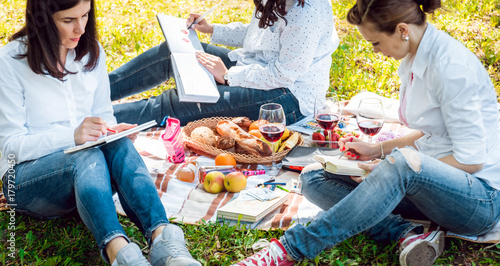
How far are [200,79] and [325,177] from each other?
4.79ft

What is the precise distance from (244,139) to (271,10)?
918mm

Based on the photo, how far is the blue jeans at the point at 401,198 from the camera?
89.9 inches

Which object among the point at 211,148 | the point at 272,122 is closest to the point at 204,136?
the point at 211,148

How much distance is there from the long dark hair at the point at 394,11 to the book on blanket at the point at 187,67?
1.58m

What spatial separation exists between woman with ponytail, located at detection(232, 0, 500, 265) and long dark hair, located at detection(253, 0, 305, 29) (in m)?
0.97

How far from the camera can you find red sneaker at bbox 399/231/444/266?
242cm

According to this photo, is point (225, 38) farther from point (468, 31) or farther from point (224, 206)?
point (468, 31)

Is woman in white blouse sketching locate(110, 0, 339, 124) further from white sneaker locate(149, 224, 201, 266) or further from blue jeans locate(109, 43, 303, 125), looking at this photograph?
white sneaker locate(149, 224, 201, 266)

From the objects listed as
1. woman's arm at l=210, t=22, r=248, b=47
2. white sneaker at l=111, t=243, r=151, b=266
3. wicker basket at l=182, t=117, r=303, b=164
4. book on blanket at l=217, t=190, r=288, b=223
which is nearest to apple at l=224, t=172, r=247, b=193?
book on blanket at l=217, t=190, r=288, b=223

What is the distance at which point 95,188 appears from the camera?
2418 millimetres

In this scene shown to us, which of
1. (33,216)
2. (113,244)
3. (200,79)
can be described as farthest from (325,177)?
(33,216)

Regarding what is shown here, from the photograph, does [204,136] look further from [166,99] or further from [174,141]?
[166,99]

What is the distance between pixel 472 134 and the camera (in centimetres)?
228

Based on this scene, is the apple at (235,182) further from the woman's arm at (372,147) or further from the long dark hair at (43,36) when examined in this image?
the long dark hair at (43,36)
